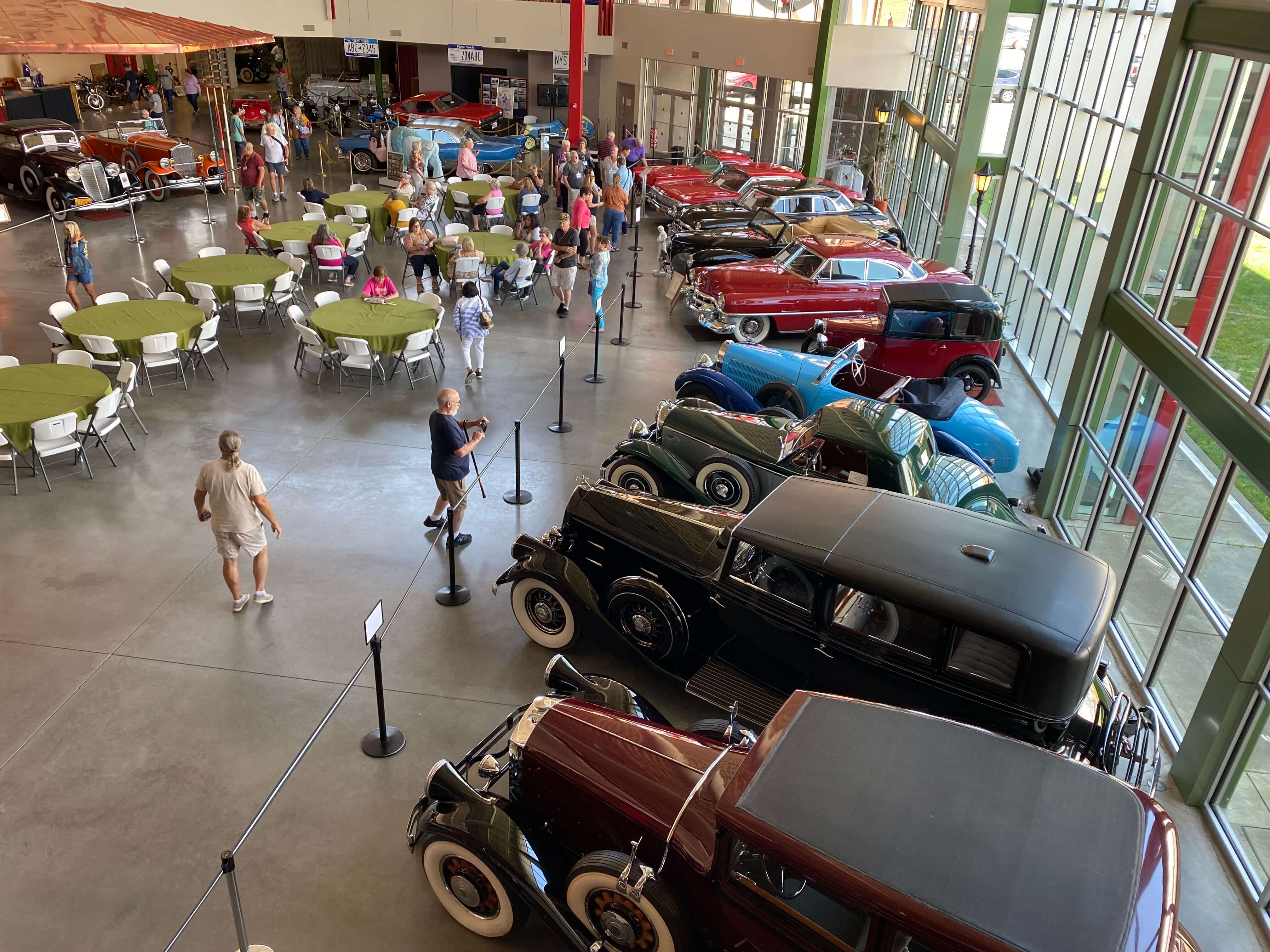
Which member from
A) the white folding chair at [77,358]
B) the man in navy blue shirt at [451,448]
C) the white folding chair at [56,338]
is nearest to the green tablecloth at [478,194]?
the white folding chair at [56,338]

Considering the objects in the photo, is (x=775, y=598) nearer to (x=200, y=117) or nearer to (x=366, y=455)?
(x=366, y=455)

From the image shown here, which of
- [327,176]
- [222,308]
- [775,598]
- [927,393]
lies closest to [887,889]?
[775,598]

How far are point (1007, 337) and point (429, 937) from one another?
13.4 m

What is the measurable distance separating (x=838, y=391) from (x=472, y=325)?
4.71 metres

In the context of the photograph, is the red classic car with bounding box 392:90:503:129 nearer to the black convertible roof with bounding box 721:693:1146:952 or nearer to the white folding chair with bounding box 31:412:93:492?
the white folding chair with bounding box 31:412:93:492

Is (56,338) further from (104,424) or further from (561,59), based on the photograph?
(561,59)

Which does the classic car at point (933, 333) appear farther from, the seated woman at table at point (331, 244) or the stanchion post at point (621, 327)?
the seated woman at table at point (331, 244)

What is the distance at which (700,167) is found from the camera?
23156 millimetres

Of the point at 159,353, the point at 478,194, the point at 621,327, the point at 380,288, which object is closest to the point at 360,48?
the point at 478,194

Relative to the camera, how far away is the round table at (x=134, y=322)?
35.4ft

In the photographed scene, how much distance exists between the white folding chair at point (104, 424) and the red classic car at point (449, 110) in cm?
2003

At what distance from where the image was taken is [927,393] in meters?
10.2

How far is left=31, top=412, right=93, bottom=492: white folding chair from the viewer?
8.80 meters

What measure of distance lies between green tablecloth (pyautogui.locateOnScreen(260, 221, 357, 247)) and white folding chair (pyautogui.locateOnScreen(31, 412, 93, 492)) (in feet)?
21.0
